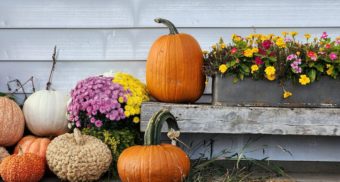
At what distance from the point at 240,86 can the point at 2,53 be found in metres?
1.56

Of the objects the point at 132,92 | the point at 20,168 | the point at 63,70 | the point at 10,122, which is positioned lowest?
the point at 20,168

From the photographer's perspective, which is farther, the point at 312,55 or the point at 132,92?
the point at 132,92

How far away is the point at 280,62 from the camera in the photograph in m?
2.88

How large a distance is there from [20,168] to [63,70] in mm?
890

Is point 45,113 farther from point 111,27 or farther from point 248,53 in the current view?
point 248,53

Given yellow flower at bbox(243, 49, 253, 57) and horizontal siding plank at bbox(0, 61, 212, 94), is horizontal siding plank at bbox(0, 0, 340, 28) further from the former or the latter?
yellow flower at bbox(243, 49, 253, 57)

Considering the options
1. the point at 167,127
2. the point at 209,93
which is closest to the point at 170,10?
the point at 209,93

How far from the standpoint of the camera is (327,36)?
323 centimetres

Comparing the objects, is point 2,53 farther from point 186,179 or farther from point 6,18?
point 186,179

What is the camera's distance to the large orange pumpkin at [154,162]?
8.30 feet

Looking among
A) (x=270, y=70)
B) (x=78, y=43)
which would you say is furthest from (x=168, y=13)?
(x=270, y=70)

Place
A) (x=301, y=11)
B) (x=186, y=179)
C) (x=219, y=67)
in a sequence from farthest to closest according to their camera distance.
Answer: (x=301, y=11)
(x=219, y=67)
(x=186, y=179)

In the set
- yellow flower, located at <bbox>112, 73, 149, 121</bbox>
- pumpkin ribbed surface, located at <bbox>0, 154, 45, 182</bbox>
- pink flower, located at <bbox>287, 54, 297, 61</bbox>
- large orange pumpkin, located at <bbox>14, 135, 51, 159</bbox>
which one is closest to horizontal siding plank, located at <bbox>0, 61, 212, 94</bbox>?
yellow flower, located at <bbox>112, 73, 149, 121</bbox>

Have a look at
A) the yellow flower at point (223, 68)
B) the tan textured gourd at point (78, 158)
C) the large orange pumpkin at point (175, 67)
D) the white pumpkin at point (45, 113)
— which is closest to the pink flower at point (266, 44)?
the yellow flower at point (223, 68)
